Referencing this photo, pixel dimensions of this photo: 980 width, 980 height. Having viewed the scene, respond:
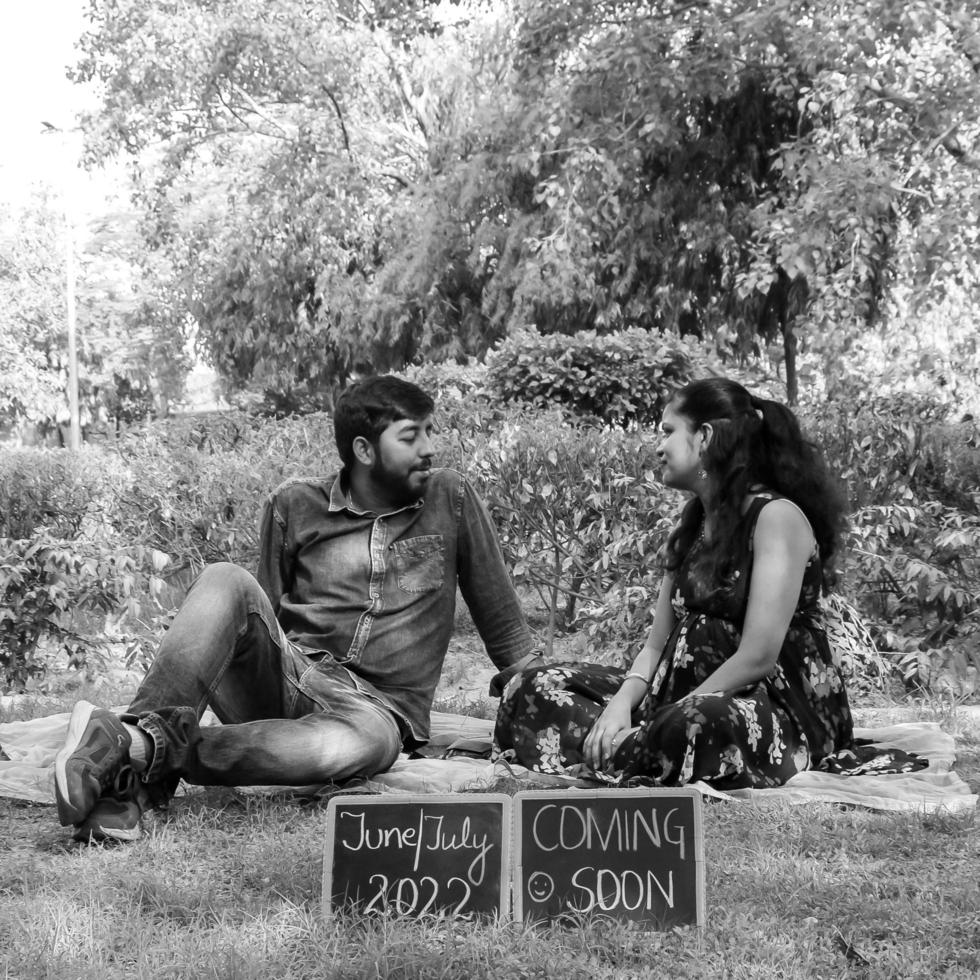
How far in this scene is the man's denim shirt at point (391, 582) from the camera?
4285mm

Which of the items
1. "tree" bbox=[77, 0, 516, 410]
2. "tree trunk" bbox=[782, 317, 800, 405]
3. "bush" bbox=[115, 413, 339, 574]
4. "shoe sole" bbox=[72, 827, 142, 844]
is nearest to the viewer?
"shoe sole" bbox=[72, 827, 142, 844]

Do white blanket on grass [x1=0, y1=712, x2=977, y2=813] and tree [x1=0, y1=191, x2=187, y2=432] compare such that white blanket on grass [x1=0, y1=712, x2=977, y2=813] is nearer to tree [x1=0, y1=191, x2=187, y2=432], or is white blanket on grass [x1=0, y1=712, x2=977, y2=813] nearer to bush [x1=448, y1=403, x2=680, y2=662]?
bush [x1=448, y1=403, x2=680, y2=662]

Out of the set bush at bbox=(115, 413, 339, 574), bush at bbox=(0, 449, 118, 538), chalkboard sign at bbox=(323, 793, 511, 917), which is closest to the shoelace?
chalkboard sign at bbox=(323, 793, 511, 917)

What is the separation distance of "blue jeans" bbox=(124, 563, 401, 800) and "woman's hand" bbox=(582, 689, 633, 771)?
22.7 inches

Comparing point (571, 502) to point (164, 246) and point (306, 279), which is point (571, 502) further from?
point (164, 246)

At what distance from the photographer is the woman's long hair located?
13.3ft

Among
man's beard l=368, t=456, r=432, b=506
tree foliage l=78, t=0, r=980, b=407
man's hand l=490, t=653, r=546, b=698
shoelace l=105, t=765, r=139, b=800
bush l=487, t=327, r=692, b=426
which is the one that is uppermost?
tree foliage l=78, t=0, r=980, b=407

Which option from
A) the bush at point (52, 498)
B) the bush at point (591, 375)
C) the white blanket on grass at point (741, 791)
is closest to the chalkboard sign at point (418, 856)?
the white blanket on grass at point (741, 791)

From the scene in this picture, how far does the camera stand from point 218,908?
9.80 feet

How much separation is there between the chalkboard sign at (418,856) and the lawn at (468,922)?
49 millimetres

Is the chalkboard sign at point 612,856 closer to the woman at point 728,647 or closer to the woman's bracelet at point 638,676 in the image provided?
the woman at point 728,647

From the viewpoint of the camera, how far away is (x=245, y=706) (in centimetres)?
407

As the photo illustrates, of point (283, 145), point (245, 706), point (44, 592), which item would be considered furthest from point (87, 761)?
point (283, 145)

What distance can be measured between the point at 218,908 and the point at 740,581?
1.82 metres
